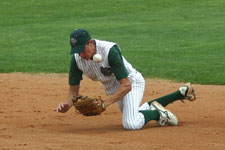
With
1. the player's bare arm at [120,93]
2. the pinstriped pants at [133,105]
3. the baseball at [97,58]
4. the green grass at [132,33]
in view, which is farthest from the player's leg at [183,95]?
the green grass at [132,33]

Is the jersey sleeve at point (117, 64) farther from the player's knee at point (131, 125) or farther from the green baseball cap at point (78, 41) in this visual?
the player's knee at point (131, 125)

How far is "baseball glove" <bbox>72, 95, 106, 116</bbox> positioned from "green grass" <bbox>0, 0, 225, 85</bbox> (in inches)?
186

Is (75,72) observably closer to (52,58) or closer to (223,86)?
(223,86)

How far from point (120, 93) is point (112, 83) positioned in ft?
1.73

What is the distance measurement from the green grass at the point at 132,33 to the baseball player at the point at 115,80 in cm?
390

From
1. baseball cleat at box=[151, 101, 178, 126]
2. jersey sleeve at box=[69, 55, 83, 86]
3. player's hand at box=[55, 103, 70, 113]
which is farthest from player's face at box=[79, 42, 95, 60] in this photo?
baseball cleat at box=[151, 101, 178, 126]

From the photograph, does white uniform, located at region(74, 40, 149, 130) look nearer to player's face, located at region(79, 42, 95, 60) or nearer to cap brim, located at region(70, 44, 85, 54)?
player's face, located at region(79, 42, 95, 60)

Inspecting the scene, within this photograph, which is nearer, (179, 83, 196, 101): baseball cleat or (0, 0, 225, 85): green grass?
(179, 83, 196, 101): baseball cleat

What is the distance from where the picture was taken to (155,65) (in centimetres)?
1287

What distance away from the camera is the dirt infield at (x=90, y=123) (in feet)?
19.1

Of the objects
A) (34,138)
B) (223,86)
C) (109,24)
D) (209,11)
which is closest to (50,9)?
(109,24)

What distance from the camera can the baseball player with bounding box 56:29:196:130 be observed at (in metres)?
6.51

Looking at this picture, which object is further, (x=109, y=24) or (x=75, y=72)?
(x=109, y=24)

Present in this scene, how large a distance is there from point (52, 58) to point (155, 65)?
112 inches
